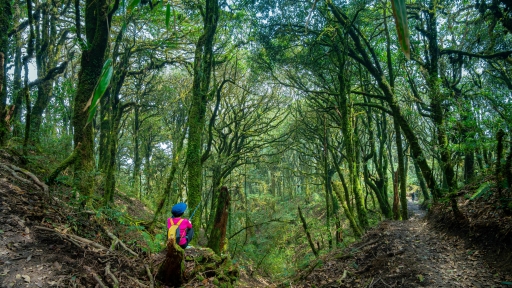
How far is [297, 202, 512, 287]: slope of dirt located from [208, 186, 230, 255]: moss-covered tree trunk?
2.38 m

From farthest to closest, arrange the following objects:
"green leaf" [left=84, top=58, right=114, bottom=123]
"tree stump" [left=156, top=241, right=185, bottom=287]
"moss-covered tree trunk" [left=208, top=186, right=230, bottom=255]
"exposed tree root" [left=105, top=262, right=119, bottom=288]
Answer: "moss-covered tree trunk" [left=208, top=186, right=230, bottom=255]
"tree stump" [left=156, top=241, right=185, bottom=287]
"exposed tree root" [left=105, top=262, right=119, bottom=288]
"green leaf" [left=84, top=58, right=114, bottom=123]

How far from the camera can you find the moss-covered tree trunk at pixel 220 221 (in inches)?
311

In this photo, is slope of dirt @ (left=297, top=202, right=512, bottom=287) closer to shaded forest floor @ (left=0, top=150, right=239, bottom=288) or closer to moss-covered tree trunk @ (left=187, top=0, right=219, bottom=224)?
shaded forest floor @ (left=0, top=150, right=239, bottom=288)

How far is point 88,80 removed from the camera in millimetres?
6773

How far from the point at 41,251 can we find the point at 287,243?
1629 cm

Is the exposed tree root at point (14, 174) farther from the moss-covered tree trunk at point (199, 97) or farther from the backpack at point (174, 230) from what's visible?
the moss-covered tree trunk at point (199, 97)

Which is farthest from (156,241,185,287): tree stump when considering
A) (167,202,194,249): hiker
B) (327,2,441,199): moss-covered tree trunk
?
(327,2,441,199): moss-covered tree trunk

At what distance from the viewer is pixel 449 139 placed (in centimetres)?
920

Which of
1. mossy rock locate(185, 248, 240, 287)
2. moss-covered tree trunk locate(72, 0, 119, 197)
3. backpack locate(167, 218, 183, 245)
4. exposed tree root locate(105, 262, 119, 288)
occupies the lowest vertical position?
mossy rock locate(185, 248, 240, 287)

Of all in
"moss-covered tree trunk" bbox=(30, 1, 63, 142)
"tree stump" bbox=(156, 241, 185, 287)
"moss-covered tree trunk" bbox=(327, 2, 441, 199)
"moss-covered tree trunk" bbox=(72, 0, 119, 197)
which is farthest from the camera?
"moss-covered tree trunk" bbox=(30, 1, 63, 142)

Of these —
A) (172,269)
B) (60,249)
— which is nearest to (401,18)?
(60,249)

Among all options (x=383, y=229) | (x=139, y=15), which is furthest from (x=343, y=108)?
(x=139, y=15)

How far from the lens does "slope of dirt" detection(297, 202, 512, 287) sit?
491 cm

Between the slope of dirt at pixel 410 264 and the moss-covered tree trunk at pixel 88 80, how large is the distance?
5.87m
